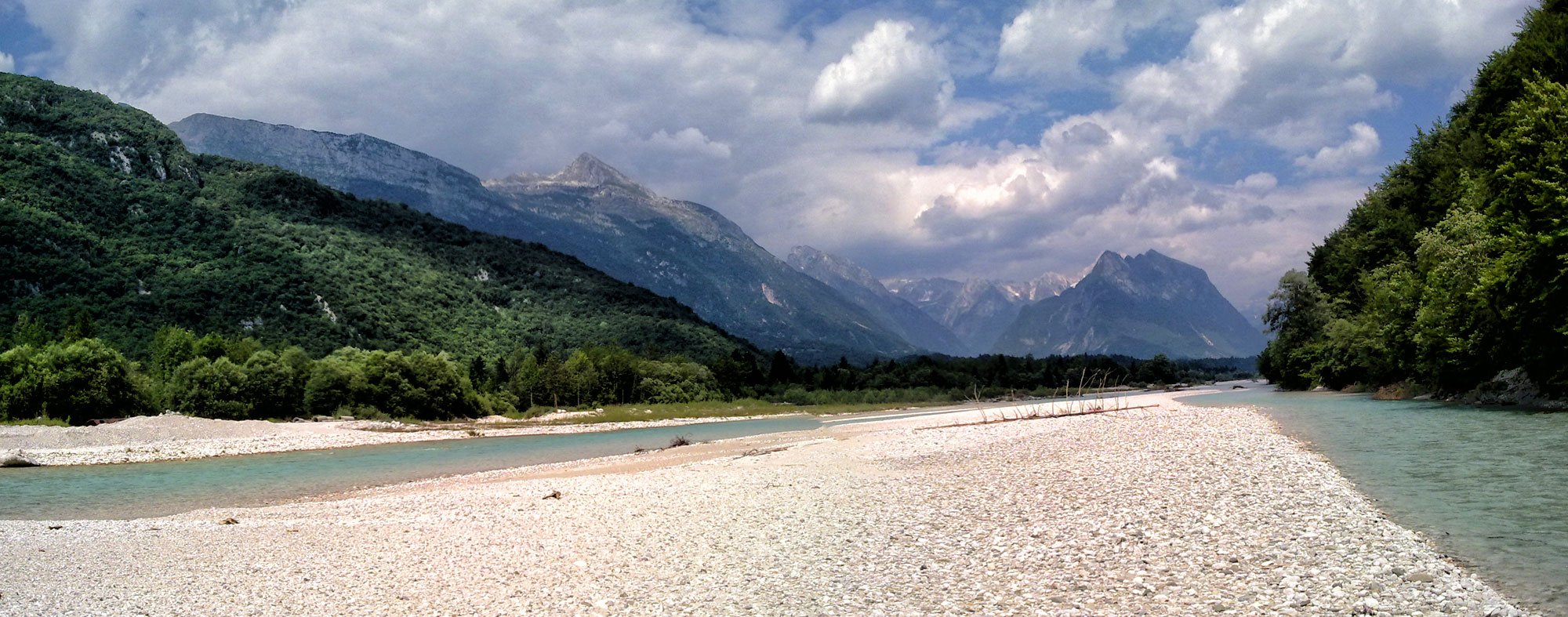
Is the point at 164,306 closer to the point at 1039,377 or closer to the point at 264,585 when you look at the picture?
the point at 264,585

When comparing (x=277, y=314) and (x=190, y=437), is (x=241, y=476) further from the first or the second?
(x=277, y=314)

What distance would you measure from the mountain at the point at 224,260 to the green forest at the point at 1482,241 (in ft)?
354

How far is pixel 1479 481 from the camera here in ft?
50.1

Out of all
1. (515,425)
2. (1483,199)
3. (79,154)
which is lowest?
(515,425)

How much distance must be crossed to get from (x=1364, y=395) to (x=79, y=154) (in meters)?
155

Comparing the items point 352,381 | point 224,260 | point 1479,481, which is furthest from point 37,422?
point 1479,481

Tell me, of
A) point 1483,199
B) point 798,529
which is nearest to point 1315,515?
point 798,529

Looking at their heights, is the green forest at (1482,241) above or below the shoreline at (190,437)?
above

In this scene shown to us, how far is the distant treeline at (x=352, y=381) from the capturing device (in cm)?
5484

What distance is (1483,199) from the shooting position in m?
33.2

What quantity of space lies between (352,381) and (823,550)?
251ft

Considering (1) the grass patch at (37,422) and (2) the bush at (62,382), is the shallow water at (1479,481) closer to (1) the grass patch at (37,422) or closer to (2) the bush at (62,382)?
(1) the grass patch at (37,422)

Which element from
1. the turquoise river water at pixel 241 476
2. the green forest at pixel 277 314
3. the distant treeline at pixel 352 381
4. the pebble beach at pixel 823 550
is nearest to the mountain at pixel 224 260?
the green forest at pixel 277 314

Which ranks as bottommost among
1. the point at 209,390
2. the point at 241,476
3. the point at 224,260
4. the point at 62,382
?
the point at 241,476
